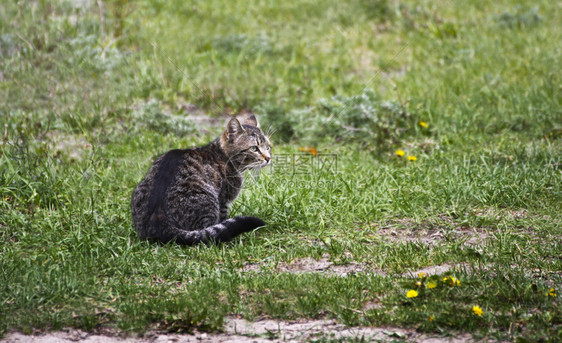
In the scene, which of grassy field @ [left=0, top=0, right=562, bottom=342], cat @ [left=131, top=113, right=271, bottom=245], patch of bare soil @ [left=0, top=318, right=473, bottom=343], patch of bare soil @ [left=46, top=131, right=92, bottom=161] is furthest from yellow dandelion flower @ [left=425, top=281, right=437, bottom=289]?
patch of bare soil @ [left=46, top=131, right=92, bottom=161]

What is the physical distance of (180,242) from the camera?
5.07m

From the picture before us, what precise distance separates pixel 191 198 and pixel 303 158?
2426 millimetres

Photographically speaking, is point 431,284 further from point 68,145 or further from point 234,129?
point 68,145

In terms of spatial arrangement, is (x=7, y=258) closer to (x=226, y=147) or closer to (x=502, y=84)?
(x=226, y=147)

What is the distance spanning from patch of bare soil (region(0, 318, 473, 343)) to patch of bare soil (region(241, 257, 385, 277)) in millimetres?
856

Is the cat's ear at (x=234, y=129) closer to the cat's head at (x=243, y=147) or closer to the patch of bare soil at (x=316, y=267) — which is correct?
the cat's head at (x=243, y=147)

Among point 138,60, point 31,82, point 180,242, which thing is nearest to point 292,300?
point 180,242

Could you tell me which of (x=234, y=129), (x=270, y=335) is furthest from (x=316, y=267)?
(x=234, y=129)

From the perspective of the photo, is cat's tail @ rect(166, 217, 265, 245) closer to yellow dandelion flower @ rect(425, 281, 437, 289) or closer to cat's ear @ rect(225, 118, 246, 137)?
cat's ear @ rect(225, 118, 246, 137)

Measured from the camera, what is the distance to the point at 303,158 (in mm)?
7316

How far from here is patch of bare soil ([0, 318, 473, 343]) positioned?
366 cm

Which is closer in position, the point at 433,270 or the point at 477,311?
the point at 477,311

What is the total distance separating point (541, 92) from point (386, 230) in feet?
14.5

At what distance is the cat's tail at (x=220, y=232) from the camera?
496 centimetres
